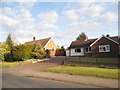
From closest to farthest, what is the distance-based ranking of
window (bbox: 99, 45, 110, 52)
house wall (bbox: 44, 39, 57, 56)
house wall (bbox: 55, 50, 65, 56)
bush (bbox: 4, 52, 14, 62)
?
window (bbox: 99, 45, 110, 52) < bush (bbox: 4, 52, 14, 62) < house wall (bbox: 44, 39, 57, 56) < house wall (bbox: 55, 50, 65, 56)

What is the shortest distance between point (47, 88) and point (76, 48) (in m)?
25.8

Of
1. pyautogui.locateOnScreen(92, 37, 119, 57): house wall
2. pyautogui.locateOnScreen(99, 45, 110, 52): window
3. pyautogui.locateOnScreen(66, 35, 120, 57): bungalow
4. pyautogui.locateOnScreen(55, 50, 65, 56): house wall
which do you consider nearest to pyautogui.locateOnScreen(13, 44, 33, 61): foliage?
pyautogui.locateOnScreen(66, 35, 120, 57): bungalow

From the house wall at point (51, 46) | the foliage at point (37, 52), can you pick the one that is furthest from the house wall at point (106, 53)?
the house wall at point (51, 46)

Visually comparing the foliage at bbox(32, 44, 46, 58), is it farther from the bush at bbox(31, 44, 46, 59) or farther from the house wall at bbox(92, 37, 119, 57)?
the house wall at bbox(92, 37, 119, 57)

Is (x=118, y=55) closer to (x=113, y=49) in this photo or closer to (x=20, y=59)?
(x=113, y=49)

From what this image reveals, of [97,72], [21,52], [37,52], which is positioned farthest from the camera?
[37,52]

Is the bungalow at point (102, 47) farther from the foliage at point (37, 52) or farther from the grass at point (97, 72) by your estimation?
the grass at point (97, 72)

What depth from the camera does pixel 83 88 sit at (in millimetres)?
7297

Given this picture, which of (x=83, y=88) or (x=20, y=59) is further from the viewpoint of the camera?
(x=20, y=59)

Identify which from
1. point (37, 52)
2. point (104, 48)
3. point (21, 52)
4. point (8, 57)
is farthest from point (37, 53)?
point (104, 48)

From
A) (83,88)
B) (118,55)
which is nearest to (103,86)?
(83,88)

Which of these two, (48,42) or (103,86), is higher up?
(48,42)

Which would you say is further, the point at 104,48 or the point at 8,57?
the point at 8,57

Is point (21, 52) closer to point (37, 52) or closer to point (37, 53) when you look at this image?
point (37, 53)
